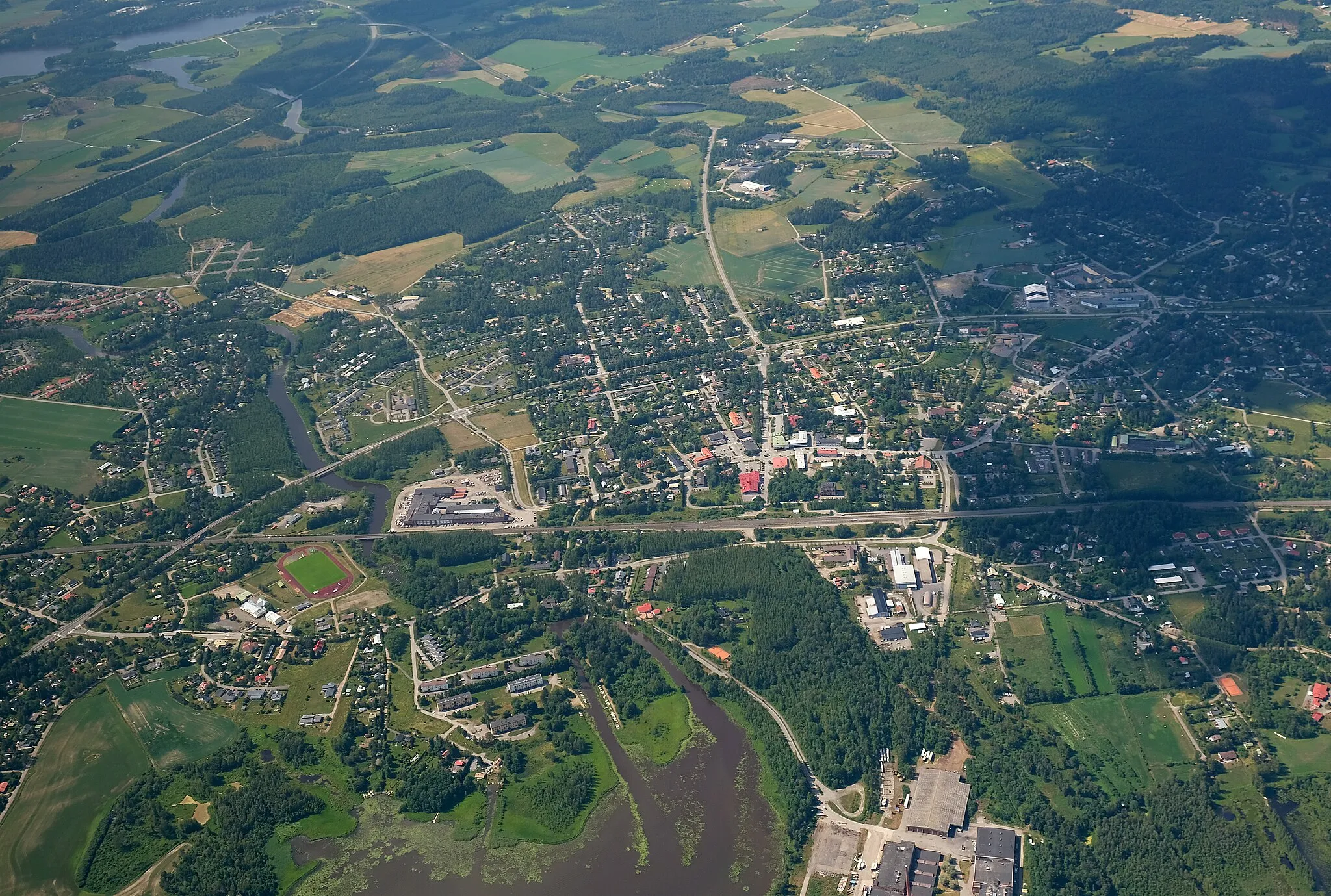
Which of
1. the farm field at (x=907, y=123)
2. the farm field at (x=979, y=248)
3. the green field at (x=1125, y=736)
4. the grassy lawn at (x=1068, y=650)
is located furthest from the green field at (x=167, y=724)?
the farm field at (x=907, y=123)

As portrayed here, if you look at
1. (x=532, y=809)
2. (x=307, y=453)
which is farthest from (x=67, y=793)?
(x=307, y=453)

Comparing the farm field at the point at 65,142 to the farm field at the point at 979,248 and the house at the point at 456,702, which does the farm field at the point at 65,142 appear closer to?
the farm field at the point at 979,248

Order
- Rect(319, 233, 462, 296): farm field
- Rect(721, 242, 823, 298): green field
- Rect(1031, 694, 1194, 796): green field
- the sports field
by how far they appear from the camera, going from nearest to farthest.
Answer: Rect(1031, 694, 1194, 796): green field → the sports field → Rect(721, 242, 823, 298): green field → Rect(319, 233, 462, 296): farm field

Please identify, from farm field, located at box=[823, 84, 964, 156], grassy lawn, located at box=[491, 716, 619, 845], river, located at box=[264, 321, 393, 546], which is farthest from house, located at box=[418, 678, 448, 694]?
farm field, located at box=[823, 84, 964, 156]

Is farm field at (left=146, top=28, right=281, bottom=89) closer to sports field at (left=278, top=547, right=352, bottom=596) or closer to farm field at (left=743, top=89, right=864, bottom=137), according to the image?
farm field at (left=743, top=89, right=864, bottom=137)

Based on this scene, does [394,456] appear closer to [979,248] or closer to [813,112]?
[979,248]

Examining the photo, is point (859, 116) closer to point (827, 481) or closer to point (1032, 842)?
point (827, 481)
